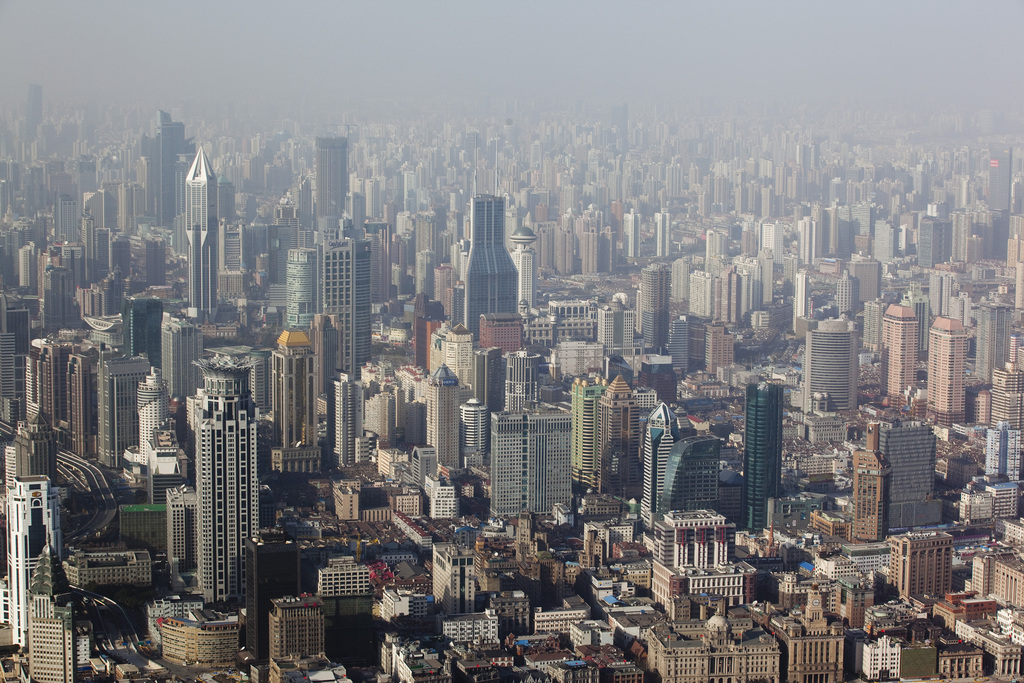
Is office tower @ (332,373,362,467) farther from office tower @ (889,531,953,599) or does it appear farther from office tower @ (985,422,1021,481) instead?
office tower @ (985,422,1021,481)

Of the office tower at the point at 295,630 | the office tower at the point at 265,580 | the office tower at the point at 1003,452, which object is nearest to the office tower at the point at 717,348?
the office tower at the point at 1003,452

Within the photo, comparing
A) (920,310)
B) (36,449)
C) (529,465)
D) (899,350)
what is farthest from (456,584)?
(920,310)

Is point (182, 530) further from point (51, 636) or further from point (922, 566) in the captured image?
point (922, 566)

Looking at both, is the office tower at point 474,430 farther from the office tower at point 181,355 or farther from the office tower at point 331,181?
the office tower at point 331,181

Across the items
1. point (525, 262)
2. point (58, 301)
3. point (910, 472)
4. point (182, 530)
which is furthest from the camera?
point (525, 262)

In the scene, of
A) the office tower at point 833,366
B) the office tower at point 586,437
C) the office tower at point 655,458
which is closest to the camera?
the office tower at point 655,458

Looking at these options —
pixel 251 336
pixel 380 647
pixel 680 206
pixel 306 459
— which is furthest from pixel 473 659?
pixel 680 206
